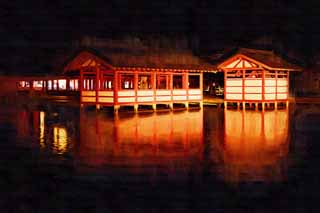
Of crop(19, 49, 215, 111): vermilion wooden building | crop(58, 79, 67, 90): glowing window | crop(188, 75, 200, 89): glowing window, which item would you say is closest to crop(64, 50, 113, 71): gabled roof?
crop(19, 49, 215, 111): vermilion wooden building

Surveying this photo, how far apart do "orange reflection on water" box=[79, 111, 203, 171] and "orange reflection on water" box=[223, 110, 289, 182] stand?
981 mm

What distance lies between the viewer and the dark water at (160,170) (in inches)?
275

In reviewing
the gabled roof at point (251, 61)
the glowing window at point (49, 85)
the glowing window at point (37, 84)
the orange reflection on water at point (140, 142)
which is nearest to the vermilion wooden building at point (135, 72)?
the gabled roof at point (251, 61)

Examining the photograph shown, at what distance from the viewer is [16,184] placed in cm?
819

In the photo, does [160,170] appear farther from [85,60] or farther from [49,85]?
[49,85]

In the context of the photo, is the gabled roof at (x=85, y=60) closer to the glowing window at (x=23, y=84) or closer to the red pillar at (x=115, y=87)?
the red pillar at (x=115, y=87)

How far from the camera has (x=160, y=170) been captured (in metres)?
9.31

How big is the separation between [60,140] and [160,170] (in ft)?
18.9

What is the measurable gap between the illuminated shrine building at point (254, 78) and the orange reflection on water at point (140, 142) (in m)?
9.95

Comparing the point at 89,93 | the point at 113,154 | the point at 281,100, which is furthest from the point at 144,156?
the point at 281,100

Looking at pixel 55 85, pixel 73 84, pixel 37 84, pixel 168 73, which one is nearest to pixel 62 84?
pixel 55 85

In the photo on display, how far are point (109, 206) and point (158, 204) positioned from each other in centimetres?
77

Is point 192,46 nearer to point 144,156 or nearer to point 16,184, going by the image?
point 144,156

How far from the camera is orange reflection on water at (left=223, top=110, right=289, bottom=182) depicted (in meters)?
8.91
